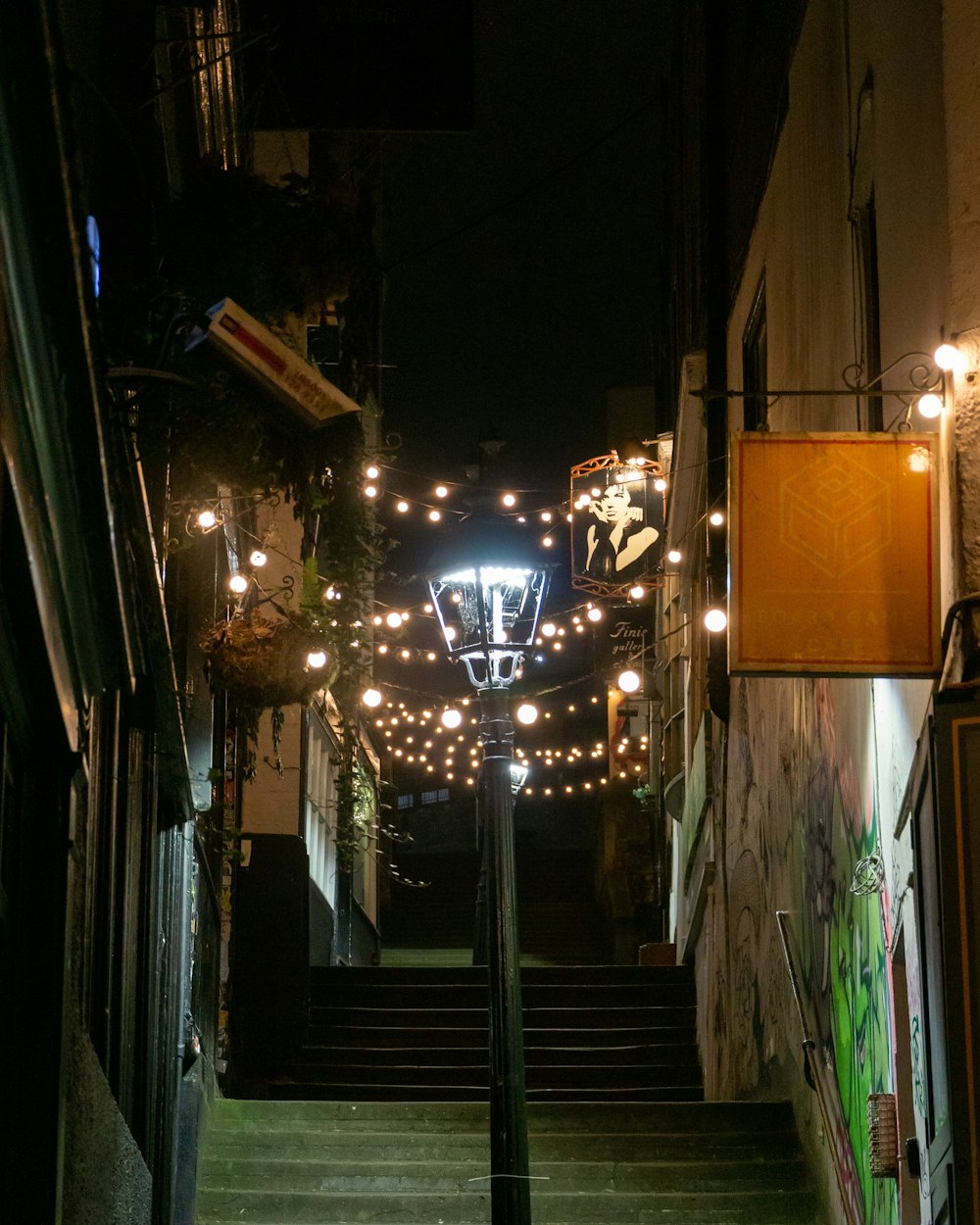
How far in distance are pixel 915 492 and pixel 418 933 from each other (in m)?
27.0

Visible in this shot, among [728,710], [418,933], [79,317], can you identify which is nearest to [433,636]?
[418,933]

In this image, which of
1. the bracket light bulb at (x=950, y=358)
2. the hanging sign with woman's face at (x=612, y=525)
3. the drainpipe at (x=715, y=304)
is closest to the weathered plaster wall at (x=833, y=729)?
the bracket light bulb at (x=950, y=358)

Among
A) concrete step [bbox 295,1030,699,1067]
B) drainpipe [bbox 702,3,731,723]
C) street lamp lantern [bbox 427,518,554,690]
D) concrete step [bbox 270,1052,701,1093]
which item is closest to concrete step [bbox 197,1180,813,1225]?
concrete step [bbox 270,1052,701,1093]

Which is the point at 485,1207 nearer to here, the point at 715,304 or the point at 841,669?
the point at 841,669

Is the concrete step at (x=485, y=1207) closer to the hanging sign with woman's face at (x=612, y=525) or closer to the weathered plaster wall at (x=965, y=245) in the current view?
the weathered plaster wall at (x=965, y=245)

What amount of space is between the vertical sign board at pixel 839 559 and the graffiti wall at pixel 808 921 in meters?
2.04

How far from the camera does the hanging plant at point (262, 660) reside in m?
11.5

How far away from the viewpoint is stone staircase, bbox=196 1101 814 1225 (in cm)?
1180

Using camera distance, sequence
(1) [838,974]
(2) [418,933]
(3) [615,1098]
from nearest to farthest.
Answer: (1) [838,974] < (3) [615,1098] < (2) [418,933]

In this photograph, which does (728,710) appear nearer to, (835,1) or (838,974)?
(838,974)

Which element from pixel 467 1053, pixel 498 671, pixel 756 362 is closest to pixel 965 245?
pixel 498 671

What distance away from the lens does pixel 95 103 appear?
768 cm

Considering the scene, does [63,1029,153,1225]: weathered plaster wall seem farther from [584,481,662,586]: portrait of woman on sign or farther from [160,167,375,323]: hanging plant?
[584,481,662,586]: portrait of woman on sign

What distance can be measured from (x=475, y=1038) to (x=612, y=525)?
7.14m
